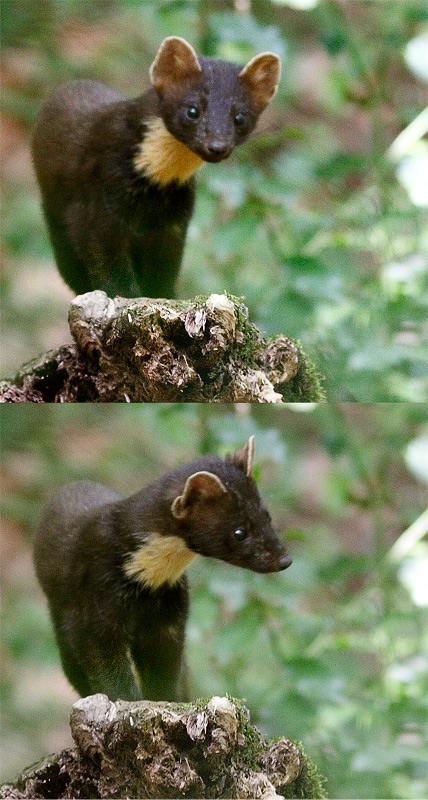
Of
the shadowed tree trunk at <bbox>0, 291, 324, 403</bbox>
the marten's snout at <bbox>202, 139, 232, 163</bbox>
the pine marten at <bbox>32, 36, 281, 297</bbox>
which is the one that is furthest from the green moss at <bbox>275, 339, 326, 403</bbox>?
the marten's snout at <bbox>202, 139, 232, 163</bbox>

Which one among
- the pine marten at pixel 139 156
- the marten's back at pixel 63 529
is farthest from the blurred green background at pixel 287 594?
the pine marten at pixel 139 156

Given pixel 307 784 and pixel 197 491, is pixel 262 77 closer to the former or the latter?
pixel 197 491

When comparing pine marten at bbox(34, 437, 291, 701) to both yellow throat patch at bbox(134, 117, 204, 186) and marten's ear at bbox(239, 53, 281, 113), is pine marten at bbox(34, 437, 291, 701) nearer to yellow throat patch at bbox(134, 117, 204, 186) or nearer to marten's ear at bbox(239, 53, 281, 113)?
yellow throat patch at bbox(134, 117, 204, 186)

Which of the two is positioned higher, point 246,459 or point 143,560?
point 246,459

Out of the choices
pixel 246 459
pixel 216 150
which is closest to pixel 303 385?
pixel 246 459

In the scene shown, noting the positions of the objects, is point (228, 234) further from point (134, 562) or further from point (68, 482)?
point (134, 562)

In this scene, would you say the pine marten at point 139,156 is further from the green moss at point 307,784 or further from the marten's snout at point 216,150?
the green moss at point 307,784

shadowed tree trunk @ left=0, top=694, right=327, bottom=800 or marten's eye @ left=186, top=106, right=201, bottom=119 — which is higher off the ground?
marten's eye @ left=186, top=106, right=201, bottom=119
